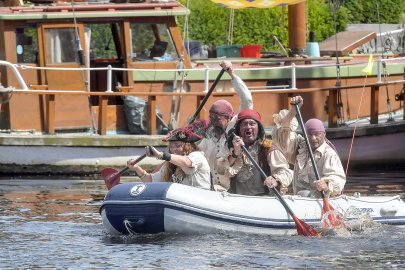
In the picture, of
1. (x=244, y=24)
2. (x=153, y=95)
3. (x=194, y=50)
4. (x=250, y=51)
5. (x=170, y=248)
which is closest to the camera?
(x=170, y=248)

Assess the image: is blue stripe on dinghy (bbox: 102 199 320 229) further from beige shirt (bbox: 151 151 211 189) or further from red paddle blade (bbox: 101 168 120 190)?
red paddle blade (bbox: 101 168 120 190)

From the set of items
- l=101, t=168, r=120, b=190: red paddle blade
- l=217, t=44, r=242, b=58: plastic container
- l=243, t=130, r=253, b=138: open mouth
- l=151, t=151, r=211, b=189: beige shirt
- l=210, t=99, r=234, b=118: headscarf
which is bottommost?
l=101, t=168, r=120, b=190: red paddle blade

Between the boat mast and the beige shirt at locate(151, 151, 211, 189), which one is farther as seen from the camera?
the boat mast

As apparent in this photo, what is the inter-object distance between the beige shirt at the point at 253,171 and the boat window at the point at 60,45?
20.8ft

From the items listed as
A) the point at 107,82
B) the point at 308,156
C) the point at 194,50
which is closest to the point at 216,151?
the point at 308,156

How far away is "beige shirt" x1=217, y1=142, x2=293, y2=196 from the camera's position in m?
14.0

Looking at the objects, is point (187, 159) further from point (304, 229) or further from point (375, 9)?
point (375, 9)

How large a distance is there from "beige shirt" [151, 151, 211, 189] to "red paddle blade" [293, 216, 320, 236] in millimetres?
1002

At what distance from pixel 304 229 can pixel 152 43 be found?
7.42 meters

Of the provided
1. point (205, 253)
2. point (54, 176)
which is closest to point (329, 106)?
point (54, 176)

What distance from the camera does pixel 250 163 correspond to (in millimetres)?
14219

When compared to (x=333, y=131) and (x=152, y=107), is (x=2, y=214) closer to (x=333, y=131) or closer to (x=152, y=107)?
(x=152, y=107)

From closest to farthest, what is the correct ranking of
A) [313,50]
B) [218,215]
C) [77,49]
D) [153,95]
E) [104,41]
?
[218,215]
[153,95]
[77,49]
[104,41]
[313,50]

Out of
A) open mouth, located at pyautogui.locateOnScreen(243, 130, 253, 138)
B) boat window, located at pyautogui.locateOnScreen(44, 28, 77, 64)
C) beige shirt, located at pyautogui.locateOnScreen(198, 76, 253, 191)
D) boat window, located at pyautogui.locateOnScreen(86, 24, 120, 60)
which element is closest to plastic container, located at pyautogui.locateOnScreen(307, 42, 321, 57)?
boat window, located at pyautogui.locateOnScreen(86, 24, 120, 60)
